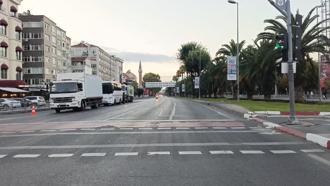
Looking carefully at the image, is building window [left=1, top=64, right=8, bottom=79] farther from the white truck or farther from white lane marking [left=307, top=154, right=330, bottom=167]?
white lane marking [left=307, top=154, right=330, bottom=167]

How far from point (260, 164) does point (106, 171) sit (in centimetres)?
329

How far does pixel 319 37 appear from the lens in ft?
156

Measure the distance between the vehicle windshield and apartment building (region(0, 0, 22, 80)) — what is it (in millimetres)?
41033

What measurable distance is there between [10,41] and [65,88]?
46301mm

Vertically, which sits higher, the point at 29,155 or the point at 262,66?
the point at 262,66

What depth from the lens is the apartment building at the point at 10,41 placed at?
78.2 meters

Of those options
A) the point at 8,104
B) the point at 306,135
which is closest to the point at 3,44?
the point at 8,104

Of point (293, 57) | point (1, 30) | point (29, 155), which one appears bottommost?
point (29, 155)

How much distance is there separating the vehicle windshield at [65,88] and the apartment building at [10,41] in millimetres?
41033

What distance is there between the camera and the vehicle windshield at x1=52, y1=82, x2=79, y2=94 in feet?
131

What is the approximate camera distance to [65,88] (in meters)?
40.2

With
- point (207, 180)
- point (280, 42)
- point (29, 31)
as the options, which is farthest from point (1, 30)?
point (207, 180)

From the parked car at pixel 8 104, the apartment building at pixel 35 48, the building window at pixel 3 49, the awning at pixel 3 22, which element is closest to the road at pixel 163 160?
the parked car at pixel 8 104

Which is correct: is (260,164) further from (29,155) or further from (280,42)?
(280,42)
